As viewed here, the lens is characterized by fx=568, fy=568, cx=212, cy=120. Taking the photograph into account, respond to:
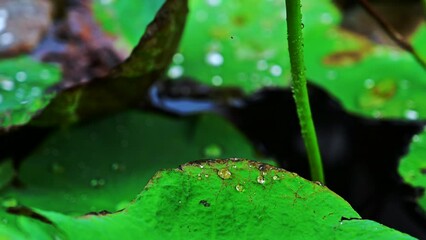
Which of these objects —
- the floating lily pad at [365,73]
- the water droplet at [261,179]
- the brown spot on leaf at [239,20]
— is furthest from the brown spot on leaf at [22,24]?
the water droplet at [261,179]

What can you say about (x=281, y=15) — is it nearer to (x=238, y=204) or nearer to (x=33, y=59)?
(x=33, y=59)

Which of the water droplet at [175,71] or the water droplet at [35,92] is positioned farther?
the water droplet at [175,71]

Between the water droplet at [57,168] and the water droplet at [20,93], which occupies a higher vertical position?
the water droplet at [20,93]

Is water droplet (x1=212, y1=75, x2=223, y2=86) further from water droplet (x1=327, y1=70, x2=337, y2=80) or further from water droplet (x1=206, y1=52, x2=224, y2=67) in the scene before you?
water droplet (x1=327, y1=70, x2=337, y2=80)

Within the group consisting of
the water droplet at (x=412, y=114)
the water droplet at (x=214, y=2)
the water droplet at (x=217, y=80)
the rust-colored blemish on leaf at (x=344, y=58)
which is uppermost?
the water droplet at (x=214, y=2)

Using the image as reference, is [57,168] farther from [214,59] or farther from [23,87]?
[214,59]

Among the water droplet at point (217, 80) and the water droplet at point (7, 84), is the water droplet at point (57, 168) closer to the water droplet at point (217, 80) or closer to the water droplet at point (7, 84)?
the water droplet at point (7, 84)

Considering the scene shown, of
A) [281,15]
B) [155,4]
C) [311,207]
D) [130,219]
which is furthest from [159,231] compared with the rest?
[281,15]

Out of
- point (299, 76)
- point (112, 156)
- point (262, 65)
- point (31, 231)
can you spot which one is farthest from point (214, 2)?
point (31, 231)
